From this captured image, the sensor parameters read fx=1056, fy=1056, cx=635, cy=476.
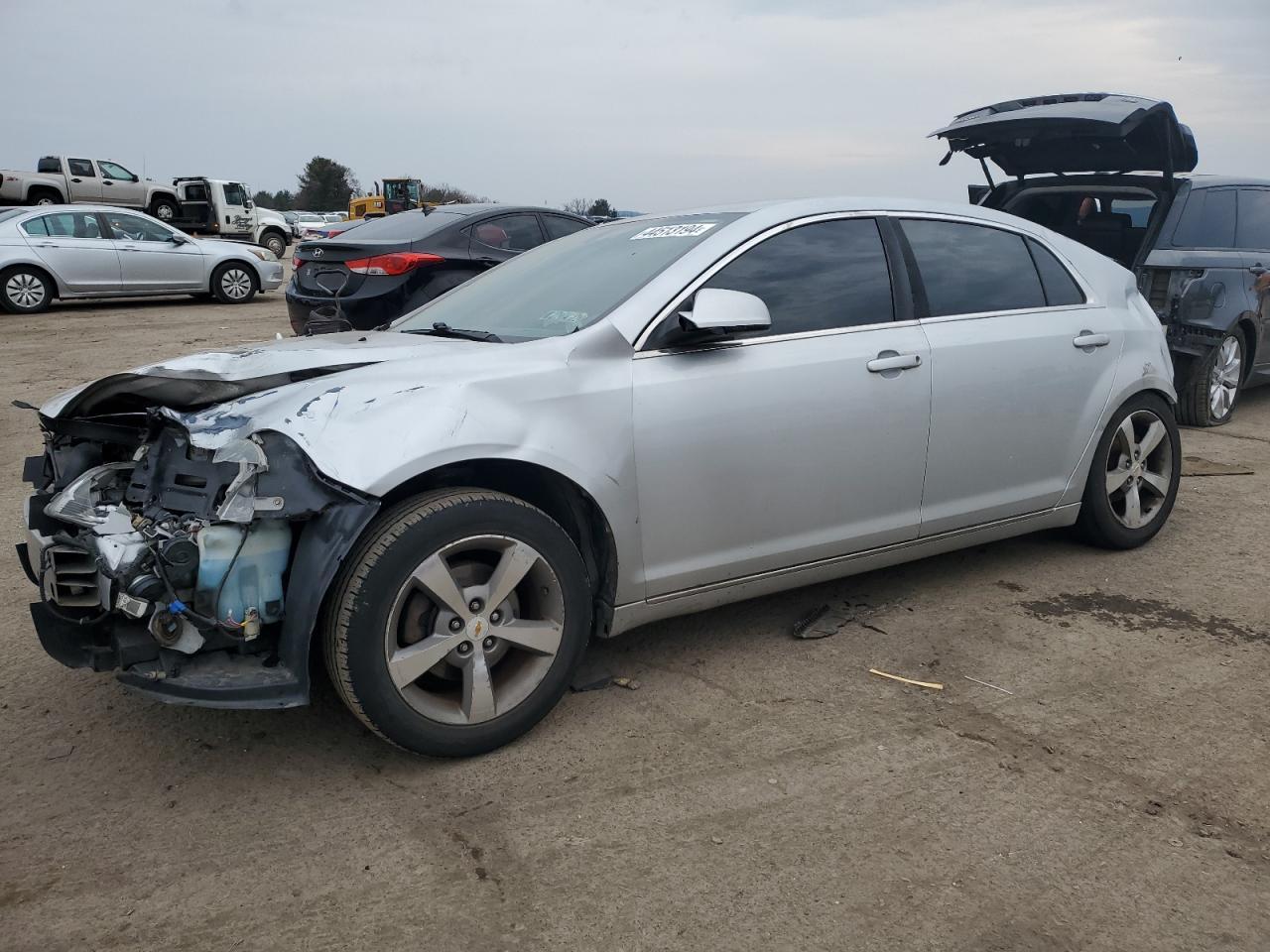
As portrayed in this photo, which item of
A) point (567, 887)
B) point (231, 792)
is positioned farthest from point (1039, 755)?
point (231, 792)

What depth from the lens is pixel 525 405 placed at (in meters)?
3.09

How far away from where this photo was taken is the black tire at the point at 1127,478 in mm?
4562

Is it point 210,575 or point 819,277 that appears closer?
point 210,575

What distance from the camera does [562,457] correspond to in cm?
311

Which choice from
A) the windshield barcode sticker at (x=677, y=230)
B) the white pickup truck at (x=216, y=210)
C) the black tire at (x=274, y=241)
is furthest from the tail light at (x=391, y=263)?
the black tire at (x=274, y=241)

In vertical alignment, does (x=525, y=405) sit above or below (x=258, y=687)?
above

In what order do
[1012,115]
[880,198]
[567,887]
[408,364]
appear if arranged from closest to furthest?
[567,887] → [408,364] → [880,198] → [1012,115]

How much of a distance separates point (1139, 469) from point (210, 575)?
393 cm

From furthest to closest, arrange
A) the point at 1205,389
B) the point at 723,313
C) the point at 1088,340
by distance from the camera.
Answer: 1. the point at 1205,389
2. the point at 1088,340
3. the point at 723,313

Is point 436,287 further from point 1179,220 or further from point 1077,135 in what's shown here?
point 1179,220

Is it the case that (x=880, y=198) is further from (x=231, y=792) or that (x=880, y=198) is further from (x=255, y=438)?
(x=231, y=792)

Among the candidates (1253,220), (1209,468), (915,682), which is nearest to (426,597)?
(915,682)

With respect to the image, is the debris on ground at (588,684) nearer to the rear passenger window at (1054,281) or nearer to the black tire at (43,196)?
the rear passenger window at (1054,281)

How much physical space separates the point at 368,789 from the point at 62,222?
1434cm
